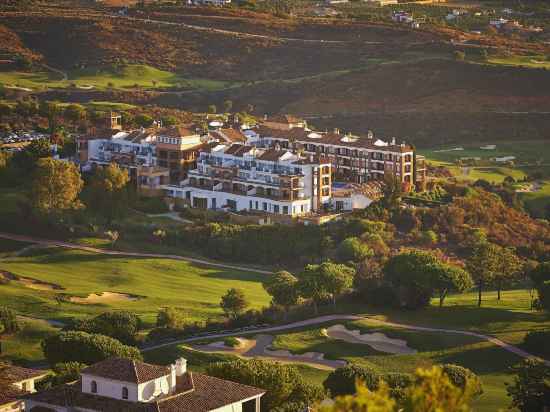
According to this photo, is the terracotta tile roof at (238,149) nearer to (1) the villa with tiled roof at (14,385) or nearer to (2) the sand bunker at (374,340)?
(2) the sand bunker at (374,340)

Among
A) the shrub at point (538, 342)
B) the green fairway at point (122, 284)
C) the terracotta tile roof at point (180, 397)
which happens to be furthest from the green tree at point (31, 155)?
the terracotta tile roof at point (180, 397)

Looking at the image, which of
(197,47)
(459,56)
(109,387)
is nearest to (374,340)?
(109,387)

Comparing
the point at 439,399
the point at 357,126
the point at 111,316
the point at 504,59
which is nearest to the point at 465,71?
the point at 504,59

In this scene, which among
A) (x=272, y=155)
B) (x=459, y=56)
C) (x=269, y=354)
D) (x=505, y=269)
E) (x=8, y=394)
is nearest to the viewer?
(x=8, y=394)

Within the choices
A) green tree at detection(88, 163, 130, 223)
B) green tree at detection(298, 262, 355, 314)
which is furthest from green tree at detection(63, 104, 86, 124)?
green tree at detection(298, 262, 355, 314)

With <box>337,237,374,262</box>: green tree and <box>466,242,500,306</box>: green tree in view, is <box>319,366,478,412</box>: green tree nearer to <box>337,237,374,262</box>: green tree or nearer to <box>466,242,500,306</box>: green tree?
<box>466,242,500,306</box>: green tree

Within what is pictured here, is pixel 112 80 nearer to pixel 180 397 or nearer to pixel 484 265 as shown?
pixel 484 265
